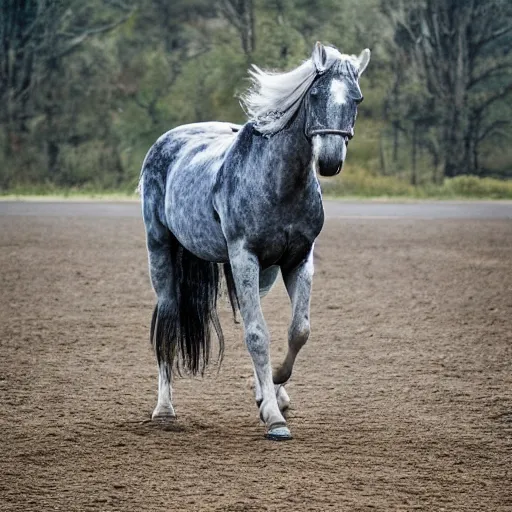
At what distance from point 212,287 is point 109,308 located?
4.21 meters

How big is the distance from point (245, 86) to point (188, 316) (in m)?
26.2

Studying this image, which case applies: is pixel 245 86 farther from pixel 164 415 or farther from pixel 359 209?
pixel 164 415

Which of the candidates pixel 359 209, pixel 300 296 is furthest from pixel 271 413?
pixel 359 209

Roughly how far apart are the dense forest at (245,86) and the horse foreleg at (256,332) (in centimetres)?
2630

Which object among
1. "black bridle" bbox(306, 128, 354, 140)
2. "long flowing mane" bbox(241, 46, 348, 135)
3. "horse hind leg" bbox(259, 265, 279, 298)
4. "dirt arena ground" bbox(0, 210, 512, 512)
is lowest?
"dirt arena ground" bbox(0, 210, 512, 512)

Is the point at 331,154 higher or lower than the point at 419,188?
higher

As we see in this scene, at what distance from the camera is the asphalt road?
22.6m

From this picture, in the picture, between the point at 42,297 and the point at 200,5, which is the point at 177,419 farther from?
the point at 200,5

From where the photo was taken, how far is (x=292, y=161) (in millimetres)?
5477

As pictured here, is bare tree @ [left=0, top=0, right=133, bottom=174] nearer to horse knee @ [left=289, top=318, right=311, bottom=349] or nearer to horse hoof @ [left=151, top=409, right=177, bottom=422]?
horse hoof @ [left=151, top=409, right=177, bottom=422]

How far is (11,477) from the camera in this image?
4855 mm

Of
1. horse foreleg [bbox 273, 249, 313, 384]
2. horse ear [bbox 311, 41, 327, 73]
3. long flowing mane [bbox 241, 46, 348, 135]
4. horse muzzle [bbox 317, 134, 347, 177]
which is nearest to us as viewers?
horse muzzle [bbox 317, 134, 347, 177]

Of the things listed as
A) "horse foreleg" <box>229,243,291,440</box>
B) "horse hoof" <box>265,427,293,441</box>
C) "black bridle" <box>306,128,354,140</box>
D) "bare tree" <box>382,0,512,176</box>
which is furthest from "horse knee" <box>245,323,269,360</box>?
"bare tree" <box>382,0,512,176</box>

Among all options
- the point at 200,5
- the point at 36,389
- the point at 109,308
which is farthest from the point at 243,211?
the point at 200,5
